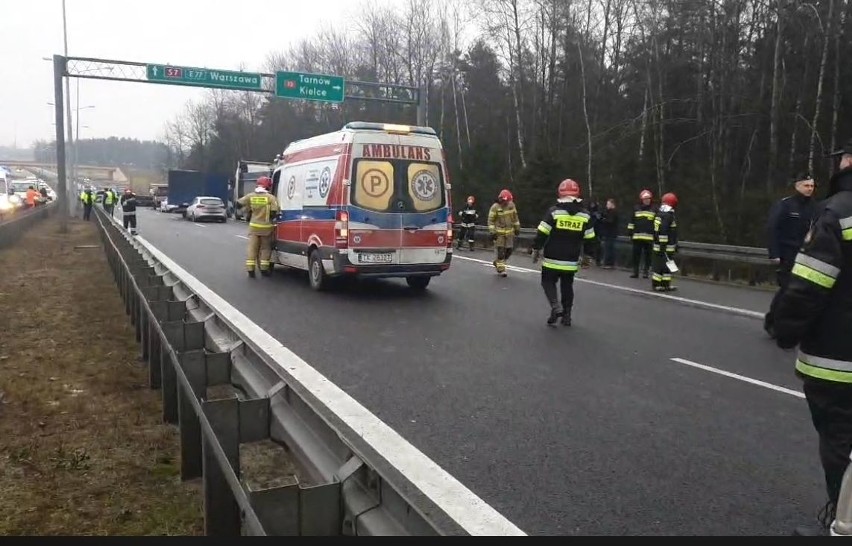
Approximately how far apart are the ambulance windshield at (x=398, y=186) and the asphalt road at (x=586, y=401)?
1525 millimetres

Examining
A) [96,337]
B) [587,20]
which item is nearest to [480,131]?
[587,20]

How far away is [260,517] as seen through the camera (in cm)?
227

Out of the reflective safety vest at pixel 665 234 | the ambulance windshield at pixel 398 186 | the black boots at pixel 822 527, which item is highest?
the ambulance windshield at pixel 398 186

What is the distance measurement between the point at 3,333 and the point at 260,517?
7337 millimetres

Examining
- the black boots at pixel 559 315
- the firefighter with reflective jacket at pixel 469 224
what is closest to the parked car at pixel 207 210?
the firefighter with reflective jacket at pixel 469 224

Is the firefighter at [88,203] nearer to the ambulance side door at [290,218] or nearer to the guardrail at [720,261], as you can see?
the ambulance side door at [290,218]

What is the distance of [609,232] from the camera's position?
16.8 meters

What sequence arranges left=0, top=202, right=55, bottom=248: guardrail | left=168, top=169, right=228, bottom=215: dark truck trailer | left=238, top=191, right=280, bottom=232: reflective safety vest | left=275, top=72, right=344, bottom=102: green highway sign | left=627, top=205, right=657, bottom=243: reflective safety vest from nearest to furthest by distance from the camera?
left=238, top=191, right=280, bottom=232: reflective safety vest < left=627, top=205, right=657, bottom=243: reflective safety vest < left=0, top=202, right=55, bottom=248: guardrail < left=275, top=72, right=344, bottom=102: green highway sign < left=168, top=169, right=228, bottom=215: dark truck trailer

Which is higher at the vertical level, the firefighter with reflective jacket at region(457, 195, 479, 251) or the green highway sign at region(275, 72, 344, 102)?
the green highway sign at region(275, 72, 344, 102)

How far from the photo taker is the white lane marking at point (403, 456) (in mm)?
3438

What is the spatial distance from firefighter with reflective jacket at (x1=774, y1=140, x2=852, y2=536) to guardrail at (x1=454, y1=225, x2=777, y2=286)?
1109 cm

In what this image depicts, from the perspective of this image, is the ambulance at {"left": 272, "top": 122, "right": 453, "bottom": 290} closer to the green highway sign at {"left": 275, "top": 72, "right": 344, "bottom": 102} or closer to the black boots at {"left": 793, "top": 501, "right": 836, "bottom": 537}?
the black boots at {"left": 793, "top": 501, "right": 836, "bottom": 537}

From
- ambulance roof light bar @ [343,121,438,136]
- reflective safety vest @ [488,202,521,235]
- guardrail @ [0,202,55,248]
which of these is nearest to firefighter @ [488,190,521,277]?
reflective safety vest @ [488,202,521,235]

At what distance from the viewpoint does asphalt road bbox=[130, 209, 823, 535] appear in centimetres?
371
